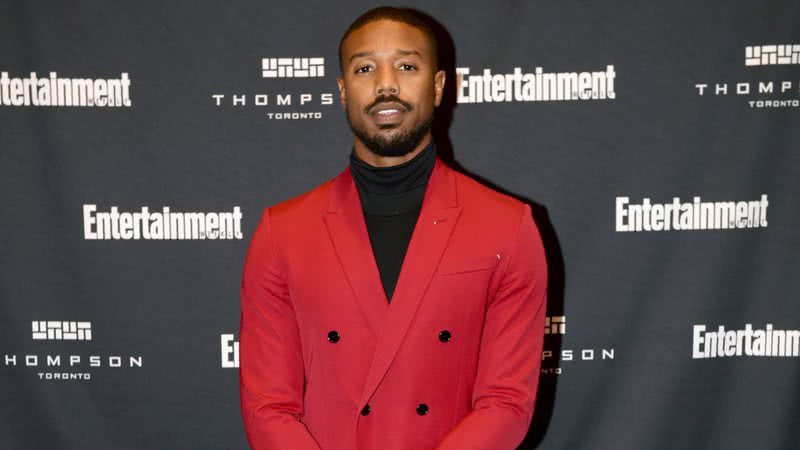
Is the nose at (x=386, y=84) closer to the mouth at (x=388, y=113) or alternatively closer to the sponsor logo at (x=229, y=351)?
the mouth at (x=388, y=113)

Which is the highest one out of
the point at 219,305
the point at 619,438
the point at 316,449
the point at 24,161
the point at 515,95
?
the point at 515,95

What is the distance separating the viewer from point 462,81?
2.39 m

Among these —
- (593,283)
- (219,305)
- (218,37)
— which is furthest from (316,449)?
(218,37)

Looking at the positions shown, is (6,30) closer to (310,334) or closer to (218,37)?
(218,37)

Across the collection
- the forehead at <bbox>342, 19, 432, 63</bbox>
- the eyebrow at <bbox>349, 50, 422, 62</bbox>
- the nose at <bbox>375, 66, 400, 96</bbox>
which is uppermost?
the forehead at <bbox>342, 19, 432, 63</bbox>

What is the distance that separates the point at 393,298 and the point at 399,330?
6 cm

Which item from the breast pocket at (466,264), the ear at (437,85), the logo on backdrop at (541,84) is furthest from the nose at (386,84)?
the logo on backdrop at (541,84)

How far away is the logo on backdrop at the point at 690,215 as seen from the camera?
7.88 feet

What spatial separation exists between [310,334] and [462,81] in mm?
1173

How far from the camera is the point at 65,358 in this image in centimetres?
245

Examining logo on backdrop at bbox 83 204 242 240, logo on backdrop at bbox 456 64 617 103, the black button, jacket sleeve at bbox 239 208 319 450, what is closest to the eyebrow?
jacket sleeve at bbox 239 208 319 450

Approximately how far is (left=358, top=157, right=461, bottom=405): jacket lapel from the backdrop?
3.04 feet

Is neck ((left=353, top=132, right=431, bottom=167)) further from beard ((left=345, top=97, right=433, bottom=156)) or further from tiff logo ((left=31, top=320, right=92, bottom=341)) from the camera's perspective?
tiff logo ((left=31, top=320, right=92, bottom=341))

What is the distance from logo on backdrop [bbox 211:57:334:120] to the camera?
2.40 metres
